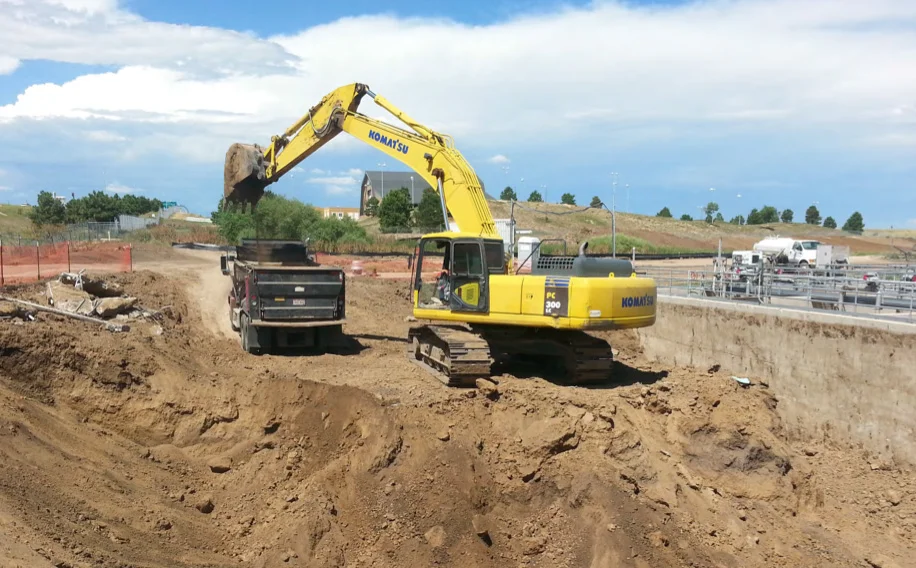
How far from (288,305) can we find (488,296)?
185 inches

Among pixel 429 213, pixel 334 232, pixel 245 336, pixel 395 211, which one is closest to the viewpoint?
pixel 245 336

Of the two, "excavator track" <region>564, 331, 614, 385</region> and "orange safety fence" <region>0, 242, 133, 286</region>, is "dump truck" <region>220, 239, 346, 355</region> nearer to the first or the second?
"excavator track" <region>564, 331, 614, 385</region>

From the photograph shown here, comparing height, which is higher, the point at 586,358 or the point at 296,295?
the point at 296,295

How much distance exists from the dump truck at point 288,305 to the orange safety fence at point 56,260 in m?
10.5

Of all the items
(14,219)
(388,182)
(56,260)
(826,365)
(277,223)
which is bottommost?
(826,365)

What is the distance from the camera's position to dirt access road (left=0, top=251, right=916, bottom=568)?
8.17 m

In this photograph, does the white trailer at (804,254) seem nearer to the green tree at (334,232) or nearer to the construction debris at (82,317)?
the green tree at (334,232)

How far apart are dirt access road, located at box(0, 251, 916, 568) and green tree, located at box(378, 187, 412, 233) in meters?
50.1

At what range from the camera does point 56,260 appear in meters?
29.8

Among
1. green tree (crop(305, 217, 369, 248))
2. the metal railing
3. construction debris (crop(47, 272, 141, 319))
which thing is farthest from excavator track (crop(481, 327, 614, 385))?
green tree (crop(305, 217, 369, 248))

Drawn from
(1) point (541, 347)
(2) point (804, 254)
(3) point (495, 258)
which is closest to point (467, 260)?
(3) point (495, 258)

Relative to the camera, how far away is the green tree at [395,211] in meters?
63.9

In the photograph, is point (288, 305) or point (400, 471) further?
point (288, 305)

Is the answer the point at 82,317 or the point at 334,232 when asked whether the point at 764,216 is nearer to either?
the point at 334,232
